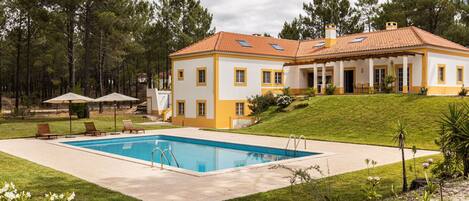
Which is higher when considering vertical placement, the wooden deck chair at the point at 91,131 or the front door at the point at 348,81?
the front door at the point at 348,81

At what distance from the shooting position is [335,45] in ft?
113

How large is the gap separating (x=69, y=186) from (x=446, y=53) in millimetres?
28153

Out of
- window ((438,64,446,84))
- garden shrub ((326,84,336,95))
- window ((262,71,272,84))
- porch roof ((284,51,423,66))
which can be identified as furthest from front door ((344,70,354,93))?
window ((438,64,446,84))

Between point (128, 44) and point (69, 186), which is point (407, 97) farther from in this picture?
point (128, 44)

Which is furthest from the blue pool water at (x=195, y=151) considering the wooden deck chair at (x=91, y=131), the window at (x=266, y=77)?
the window at (x=266, y=77)

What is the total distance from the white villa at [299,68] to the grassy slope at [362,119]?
362cm

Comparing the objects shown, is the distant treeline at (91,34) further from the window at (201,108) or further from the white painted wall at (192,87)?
the window at (201,108)

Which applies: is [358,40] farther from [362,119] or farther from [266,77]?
[362,119]

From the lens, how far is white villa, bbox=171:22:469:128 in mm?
28906

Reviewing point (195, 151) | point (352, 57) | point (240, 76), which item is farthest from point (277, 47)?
point (195, 151)

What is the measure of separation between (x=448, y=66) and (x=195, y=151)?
20.9 m

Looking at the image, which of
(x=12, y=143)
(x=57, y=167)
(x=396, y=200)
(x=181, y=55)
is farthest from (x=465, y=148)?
(x=181, y=55)

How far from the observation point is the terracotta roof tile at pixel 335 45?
1176 inches

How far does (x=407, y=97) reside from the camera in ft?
81.8
